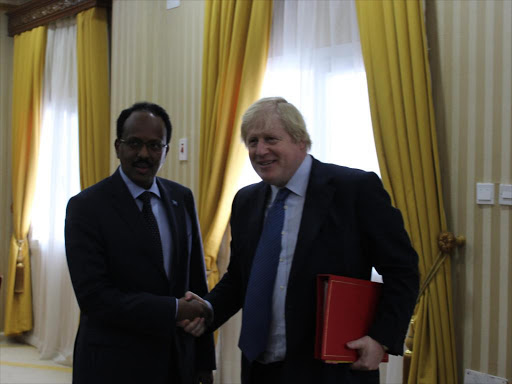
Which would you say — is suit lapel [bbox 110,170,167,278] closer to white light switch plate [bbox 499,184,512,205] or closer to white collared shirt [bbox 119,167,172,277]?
white collared shirt [bbox 119,167,172,277]

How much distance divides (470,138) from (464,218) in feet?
1.25

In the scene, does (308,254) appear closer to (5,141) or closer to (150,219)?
(150,219)

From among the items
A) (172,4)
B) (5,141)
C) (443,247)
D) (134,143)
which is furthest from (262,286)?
(5,141)

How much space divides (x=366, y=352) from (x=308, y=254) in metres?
0.30

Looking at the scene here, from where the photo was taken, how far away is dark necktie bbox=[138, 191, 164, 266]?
1.79m

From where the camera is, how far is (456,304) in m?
Answer: 2.57

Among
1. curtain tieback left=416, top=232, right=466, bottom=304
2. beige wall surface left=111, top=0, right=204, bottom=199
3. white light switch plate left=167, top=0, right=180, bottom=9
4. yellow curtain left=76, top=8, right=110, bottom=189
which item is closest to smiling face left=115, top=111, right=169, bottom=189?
curtain tieback left=416, top=232, right=466, bottom=304

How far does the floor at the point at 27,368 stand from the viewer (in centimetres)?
427

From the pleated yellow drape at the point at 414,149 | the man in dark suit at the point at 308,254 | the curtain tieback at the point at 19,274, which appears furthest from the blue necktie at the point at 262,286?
the curtain tieback at the point at 19,274

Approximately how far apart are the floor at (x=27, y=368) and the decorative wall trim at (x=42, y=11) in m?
3.11

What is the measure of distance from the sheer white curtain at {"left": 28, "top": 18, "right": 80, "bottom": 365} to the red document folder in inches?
147

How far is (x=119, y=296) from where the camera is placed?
5.46 ft

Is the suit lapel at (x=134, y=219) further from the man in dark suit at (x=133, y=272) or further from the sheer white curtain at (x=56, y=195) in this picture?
the sheer white curtain at (x=56, y=195)

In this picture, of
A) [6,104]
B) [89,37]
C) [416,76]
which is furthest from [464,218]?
[6,104]
